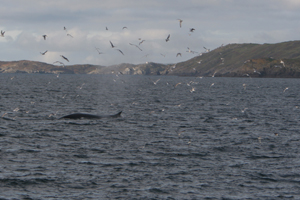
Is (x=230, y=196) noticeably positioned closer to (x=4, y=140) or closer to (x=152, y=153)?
(x=152, y=153)

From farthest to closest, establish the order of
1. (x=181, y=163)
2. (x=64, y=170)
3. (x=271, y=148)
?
(x=271, y=148), (x=181, y=163), (x=64, y=170)

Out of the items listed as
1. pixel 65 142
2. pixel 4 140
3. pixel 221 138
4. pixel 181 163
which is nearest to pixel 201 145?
pixel 221 138

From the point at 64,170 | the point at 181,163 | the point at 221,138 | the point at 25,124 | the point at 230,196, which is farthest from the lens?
the point at 25,124

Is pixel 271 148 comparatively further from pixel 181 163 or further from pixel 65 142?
pixel 65 142

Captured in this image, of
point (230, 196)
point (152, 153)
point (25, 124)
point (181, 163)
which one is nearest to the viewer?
point (230, 196)

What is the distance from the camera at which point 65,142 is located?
26.2 meters

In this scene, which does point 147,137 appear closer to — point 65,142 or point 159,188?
point 65,142

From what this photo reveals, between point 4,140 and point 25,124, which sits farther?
point 25,124

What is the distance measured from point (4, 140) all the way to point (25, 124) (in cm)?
760

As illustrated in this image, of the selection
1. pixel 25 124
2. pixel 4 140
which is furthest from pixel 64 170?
pixel 25 124

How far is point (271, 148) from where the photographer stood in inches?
995

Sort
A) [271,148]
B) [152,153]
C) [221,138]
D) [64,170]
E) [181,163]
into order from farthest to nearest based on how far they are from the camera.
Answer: [221,138], [271,148], [152,153], [181,163], [64,170]

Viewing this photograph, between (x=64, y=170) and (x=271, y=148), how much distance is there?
1430cm

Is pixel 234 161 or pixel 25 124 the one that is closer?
pixel 234 161
